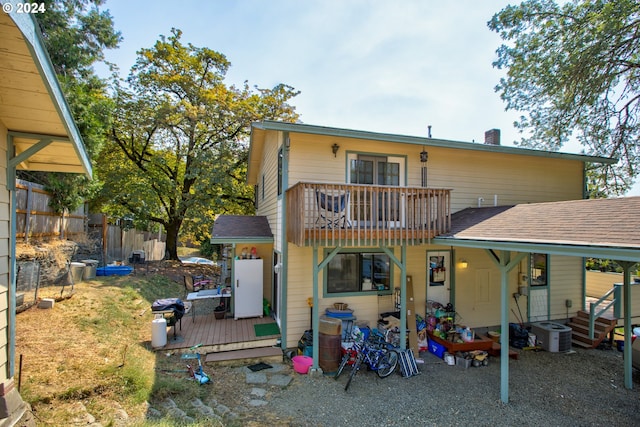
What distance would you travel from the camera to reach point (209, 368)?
247 inches

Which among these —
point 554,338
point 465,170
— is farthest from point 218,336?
point 554,338

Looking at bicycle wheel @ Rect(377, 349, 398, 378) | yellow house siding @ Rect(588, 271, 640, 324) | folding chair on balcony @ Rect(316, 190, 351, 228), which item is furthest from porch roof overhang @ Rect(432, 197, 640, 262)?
yellow house siding @ Rect(588, 271, 640, 324)

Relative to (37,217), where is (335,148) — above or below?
above

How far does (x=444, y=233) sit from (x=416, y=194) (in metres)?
1.15

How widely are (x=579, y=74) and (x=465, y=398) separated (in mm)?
10717

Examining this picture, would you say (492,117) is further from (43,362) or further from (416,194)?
(43,362)

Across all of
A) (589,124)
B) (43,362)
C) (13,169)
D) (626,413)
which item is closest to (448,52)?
(589,124)

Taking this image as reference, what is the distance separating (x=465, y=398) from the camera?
18.0 ft

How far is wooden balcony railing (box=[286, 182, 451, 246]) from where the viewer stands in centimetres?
620

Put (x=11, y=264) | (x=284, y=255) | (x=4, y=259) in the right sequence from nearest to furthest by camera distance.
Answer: (x=4, y=259) → (x=11, y=264) → (x=284, y=255)

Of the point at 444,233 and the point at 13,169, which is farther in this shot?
the point at 444,233

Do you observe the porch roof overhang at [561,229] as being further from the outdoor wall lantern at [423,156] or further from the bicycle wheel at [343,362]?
the bicycle wheel at [343,362]

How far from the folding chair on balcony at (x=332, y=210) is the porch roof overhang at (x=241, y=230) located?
2.78 m

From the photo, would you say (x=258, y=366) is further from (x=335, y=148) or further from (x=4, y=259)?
(x=335, y=148)
